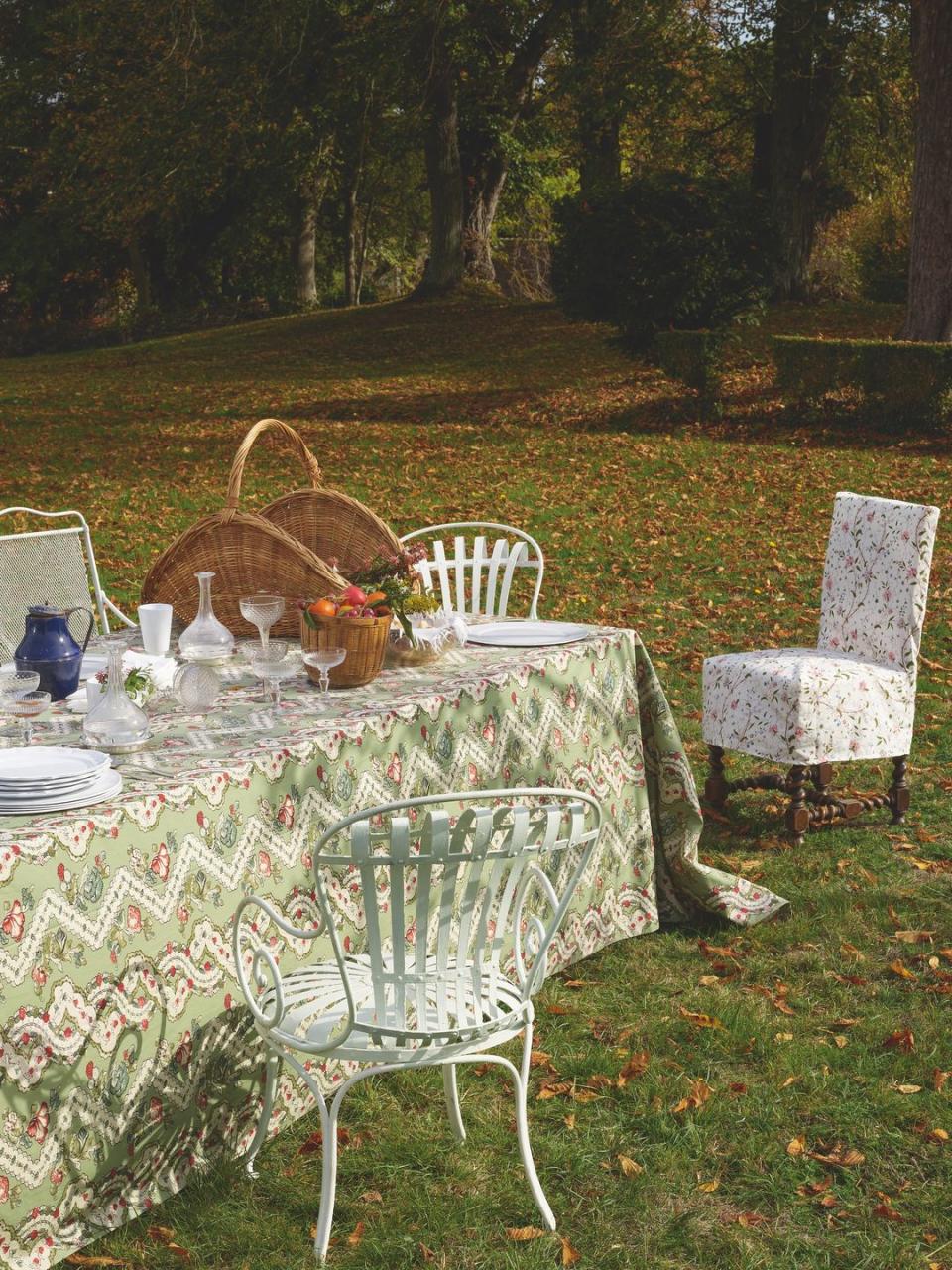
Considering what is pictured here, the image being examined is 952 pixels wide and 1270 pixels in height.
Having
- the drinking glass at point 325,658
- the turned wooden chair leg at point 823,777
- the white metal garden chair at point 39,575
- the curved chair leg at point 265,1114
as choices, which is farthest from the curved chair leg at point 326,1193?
the turned wooden chair leg at point 823,777

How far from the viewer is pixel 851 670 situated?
5871 millimetres

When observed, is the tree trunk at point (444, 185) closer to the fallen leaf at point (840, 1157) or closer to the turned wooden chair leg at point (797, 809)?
the turned wooden chair leg at point (797, 809)

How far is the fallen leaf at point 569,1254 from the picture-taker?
319 centimetres

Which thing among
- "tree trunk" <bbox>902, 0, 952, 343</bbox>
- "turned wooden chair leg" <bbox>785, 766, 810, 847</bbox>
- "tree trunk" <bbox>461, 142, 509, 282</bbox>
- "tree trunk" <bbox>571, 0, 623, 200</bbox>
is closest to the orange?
"turned wooden chair leg" <bbox>785, 766, 810, 847</bbox>

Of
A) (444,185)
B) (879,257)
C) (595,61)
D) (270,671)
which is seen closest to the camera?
(270,671)

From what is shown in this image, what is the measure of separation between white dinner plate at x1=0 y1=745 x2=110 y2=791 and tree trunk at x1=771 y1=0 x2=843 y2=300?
1893 centimetres

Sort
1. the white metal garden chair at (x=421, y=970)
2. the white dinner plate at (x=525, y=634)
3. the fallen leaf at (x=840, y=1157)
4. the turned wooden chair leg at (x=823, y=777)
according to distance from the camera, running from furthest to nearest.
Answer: the turned wooden chair leg at (x=823, y=777) → the white dinner plate at (x=525, y=634) → the fallen leaf at (x=840, y=1157) → the white metal garden chair at (x=421, y=970)

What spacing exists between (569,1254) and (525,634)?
218cm

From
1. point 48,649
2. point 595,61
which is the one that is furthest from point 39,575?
point 595,61

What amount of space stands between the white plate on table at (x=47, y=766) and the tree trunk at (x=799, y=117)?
62.1ft

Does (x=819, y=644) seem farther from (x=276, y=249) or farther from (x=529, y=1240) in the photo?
(x=276, y=249)

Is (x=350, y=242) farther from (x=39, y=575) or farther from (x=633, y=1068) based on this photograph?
(x=633, y=1068)

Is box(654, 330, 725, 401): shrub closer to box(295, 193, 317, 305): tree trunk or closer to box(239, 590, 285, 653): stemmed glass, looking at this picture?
box(239, 590, 285, 653): stemmed glass

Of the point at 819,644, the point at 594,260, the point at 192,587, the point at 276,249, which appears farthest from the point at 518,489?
the point at 276,249
